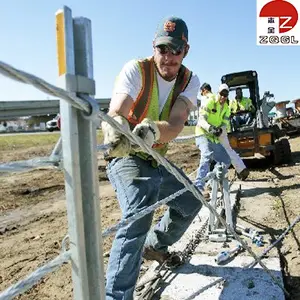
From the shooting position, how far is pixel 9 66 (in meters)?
0.94

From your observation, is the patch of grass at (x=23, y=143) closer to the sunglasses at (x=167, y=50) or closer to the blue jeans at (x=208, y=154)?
the blue jeans at (x=208, y=154)

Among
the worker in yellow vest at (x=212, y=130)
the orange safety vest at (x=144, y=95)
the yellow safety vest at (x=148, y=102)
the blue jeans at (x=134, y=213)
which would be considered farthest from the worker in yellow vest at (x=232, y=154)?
the orange safety vest at (x=144, y=95)

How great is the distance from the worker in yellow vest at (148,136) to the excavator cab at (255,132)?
21.9 feet

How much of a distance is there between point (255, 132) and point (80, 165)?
344 inches

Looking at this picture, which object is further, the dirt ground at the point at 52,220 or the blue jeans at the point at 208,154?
the blue jeans at the point at 208,154

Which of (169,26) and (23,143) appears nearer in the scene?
(169,26)

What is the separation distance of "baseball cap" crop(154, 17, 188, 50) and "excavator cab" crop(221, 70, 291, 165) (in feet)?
23.0

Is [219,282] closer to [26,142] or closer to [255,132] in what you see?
[255,132]

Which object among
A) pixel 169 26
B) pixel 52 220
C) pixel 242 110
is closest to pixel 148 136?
pixel 169 26

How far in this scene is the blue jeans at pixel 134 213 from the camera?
233 cm

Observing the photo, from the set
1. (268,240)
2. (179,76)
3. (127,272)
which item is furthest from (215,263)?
(179,76)

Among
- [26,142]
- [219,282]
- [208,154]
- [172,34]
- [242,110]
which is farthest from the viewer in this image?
[26,142]

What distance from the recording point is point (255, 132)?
9.64 meters

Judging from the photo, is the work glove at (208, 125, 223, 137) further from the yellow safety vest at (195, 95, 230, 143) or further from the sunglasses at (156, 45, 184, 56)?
the sunglasses at (156, 45, 184, 56)
